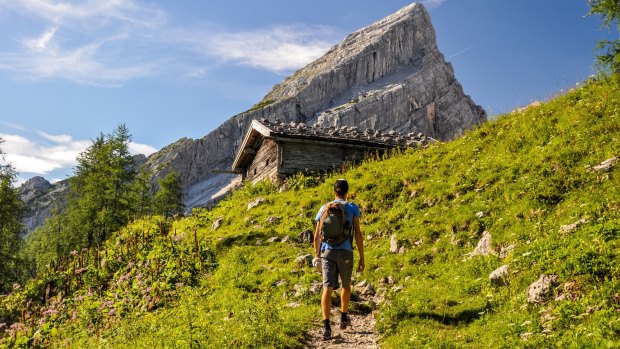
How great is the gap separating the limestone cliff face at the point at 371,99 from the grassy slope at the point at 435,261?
112 meters

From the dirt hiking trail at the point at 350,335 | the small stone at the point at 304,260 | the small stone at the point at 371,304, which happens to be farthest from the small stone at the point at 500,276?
the small stone at the point at 304,260

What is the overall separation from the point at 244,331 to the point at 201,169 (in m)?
147

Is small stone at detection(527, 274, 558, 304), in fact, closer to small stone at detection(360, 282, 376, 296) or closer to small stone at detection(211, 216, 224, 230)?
small stone at detection(360, 282, 376, 296)

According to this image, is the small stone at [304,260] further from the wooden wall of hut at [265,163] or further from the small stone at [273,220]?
the wooden wall of hut at [265,163]

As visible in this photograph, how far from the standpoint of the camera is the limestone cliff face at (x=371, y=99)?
131125 mm

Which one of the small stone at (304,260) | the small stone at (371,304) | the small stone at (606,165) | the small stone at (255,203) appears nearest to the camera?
the small stone at (371,304)

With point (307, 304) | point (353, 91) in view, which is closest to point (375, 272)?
point (307, 304)

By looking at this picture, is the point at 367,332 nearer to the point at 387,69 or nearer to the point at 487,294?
the point at 487,294

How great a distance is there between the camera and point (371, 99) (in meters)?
131

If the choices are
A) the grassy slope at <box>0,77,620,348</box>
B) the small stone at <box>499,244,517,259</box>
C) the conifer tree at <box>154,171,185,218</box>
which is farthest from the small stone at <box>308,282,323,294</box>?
the conifer tree at <box>154,171,185,218</box>

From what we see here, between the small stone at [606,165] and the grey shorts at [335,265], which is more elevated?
the small stone at [606,165]

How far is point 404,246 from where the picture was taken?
38.4 feet

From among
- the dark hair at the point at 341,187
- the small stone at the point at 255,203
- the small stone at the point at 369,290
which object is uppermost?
the small stone at the point at 255,203

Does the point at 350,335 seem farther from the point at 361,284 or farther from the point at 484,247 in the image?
the point at 484,247
